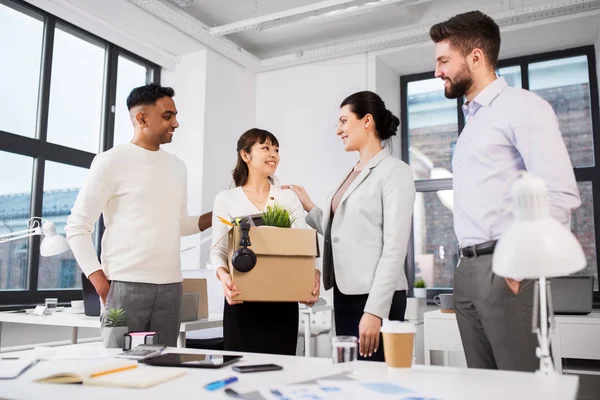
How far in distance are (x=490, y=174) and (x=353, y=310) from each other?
655mm

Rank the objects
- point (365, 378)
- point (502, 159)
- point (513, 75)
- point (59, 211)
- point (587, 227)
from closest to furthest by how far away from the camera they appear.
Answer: point (365, 378) → point (502, 159) → point (59, 211) → point (587, 227) → point (513, 75)

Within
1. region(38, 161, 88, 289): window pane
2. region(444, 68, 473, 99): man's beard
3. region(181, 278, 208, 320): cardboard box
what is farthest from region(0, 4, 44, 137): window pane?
region(444, 68, 473, 99): man's beard

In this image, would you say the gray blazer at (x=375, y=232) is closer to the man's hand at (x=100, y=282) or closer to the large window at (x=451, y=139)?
the man's hand at (x=100, y=282)

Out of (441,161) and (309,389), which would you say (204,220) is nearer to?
(309,389)

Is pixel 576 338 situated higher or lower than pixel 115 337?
lower

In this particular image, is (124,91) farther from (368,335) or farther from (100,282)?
(368,335)

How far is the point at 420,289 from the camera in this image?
4.68m

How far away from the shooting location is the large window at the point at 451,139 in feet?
15.4

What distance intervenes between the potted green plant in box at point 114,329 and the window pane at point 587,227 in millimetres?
4044

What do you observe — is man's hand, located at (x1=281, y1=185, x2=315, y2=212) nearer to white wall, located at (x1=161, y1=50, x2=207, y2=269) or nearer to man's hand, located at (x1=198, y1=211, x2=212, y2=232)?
man's hand, located at (x1=198, y1=211, x2=212, y2=232)

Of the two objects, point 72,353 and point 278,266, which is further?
point 278,266

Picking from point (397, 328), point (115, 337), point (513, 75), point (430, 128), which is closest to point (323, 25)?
point (430, 128)

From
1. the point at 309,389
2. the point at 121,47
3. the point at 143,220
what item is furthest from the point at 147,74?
the point at 309,389

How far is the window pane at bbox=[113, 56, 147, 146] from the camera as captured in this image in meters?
4.78
